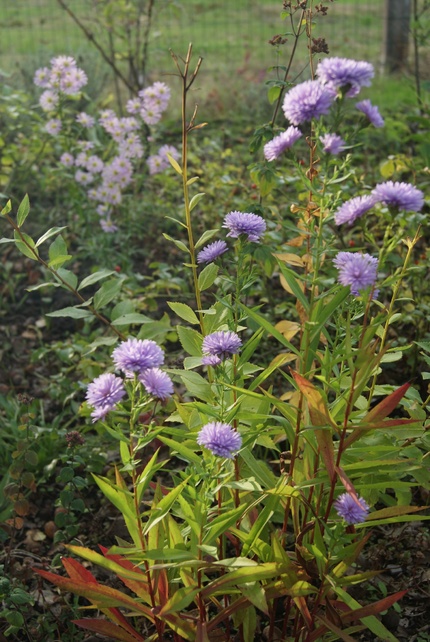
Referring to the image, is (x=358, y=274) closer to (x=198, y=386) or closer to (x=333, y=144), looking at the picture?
(x=333, y=144)

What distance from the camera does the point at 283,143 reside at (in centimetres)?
150

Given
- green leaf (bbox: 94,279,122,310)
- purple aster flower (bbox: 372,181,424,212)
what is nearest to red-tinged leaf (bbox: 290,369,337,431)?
purple aster flower (bbox: 372,181,424,212)

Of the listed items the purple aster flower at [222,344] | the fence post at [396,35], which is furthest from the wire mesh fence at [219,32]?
the purple aster flower at [222,344]

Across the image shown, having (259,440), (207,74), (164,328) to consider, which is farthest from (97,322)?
(207,74)

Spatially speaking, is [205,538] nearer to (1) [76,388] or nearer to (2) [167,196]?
(1) [76,388]

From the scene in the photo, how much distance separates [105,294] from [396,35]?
5493 mm

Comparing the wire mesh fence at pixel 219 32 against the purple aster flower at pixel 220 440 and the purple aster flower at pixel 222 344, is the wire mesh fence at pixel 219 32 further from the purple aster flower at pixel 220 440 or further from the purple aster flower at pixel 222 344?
the purple aster flower at pixel 220 440

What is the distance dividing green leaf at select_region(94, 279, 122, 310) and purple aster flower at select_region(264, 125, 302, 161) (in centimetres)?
66

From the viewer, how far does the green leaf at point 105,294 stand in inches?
79.7

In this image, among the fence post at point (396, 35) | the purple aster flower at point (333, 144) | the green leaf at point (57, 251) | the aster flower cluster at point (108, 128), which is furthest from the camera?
the fence post at point (396, 35)

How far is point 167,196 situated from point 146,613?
292 cm

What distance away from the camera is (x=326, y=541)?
1614mm

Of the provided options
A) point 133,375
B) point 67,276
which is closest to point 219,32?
point 67,276

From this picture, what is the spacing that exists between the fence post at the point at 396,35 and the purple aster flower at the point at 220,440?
579 cm
